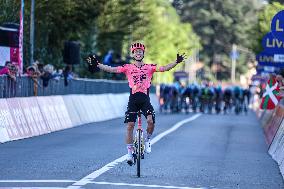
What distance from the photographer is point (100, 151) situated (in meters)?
20.9

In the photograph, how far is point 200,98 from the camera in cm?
6194

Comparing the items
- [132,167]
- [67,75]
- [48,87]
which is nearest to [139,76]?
[132,167]

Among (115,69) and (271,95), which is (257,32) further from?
(115,69)

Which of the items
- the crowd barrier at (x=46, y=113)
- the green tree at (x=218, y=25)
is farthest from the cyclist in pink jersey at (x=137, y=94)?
the green tree at (x=218, y=25)

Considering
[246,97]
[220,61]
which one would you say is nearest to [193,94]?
[246,97]

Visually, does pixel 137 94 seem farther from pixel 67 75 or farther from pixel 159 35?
pixel 159 35

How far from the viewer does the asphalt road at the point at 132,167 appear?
47.1 ft

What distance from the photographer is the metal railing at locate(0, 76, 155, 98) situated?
2596 centimetres

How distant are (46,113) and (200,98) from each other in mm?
33892

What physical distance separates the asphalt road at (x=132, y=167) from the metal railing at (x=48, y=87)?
4.61ft

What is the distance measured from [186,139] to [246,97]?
39.5 metres

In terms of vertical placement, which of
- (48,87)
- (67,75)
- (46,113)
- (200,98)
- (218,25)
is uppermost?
(218,25)

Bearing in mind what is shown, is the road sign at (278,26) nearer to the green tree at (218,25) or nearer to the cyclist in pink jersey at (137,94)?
the cyclist in pink jersey at (137,94)

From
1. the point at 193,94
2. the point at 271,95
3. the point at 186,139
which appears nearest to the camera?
the point at 186,139
